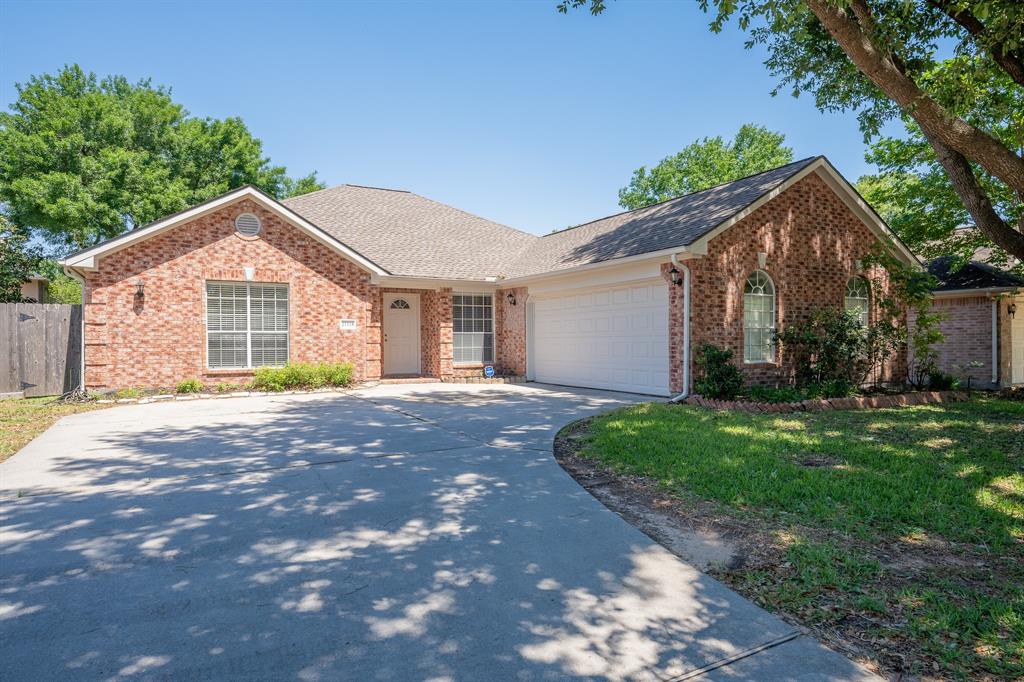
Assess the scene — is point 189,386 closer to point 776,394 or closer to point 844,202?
point 776,394

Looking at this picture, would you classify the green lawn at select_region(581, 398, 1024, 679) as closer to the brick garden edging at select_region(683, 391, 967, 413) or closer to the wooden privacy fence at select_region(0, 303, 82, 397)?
the brick garden edging at select_region(683, 391, 967, 413)

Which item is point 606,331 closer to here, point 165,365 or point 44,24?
point 165,365

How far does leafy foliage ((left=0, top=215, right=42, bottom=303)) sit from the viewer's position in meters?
20.0

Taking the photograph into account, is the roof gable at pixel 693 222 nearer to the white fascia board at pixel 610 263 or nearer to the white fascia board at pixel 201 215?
the white fascia board at pixel 610 263

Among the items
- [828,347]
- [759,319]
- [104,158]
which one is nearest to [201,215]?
[759,319]

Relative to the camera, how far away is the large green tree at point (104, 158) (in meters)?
24.6

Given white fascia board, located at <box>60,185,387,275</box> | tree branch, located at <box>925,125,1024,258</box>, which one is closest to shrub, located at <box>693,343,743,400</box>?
tree branch, located at <box>925,125,1024,258</box>

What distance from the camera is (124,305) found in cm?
1257

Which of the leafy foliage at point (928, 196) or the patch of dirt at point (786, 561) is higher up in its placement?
the leafy foliage at point (928, 196)

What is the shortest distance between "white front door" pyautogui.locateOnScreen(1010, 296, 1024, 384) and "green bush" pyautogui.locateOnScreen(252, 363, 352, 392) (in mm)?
18769

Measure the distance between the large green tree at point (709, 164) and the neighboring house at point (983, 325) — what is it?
20350mm

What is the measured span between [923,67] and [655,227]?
18.4 ft

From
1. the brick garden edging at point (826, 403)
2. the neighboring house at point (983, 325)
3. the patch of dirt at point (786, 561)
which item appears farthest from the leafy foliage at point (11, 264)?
the neighboring house at point (983, 325)

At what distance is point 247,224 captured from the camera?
1374cm
